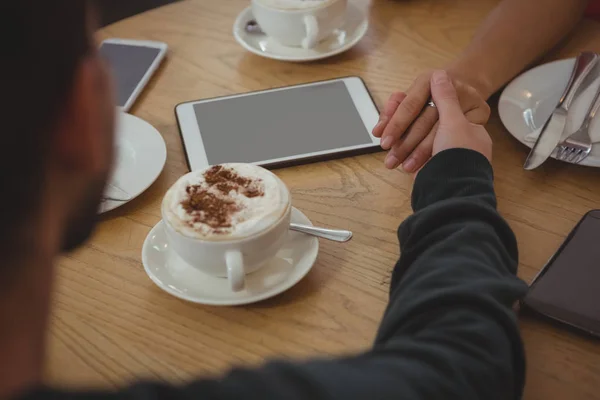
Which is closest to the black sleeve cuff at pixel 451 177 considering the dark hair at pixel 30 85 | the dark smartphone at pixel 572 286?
the dark smartphone at pixel 572 286

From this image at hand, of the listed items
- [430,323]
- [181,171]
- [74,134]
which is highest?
[74,134]

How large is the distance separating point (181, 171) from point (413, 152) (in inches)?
11.8

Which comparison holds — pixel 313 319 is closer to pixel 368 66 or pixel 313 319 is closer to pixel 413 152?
pixel 413 152

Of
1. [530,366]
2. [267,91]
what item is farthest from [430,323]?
[267,91]

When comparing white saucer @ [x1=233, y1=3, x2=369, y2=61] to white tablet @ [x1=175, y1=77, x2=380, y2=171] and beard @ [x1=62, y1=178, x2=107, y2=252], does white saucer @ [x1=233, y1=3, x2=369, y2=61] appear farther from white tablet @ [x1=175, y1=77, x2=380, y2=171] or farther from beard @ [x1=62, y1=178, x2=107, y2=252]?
beard @ [x1=62, y1=178, x2=107, y2=252]

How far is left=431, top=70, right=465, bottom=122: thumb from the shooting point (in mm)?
866

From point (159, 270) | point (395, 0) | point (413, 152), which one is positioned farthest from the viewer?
point (395, 0)

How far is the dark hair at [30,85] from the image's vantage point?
0.36 metres

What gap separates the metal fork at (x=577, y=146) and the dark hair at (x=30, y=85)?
0.64 meters

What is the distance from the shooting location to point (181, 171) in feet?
2.97

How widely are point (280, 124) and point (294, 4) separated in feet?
0.83

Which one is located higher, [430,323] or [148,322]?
[430,323]

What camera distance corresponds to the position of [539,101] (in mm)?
981

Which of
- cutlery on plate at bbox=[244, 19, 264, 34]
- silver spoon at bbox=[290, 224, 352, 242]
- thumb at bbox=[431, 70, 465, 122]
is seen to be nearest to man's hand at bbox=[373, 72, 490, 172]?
thumb at bbox=[431, 70, 465, 122]
